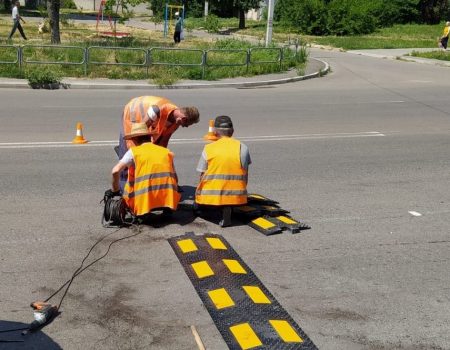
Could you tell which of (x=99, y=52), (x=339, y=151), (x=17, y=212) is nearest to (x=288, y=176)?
(x=339, y=151)

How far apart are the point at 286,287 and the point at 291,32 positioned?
4578cm

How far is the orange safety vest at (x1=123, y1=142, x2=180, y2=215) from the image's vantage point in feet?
22.0

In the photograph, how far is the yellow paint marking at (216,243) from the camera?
6.45 m

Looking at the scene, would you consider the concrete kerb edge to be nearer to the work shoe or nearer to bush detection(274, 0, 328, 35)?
the work shoe

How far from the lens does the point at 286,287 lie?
5633 mm

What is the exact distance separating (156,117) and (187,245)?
166 centimetres

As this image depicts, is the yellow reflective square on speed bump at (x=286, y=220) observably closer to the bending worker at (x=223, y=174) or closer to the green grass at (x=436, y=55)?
the bending worker at (x=223, y=174)

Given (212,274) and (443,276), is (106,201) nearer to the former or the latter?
(212,274)

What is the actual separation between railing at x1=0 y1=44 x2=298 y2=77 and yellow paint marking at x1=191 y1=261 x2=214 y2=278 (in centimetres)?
1537

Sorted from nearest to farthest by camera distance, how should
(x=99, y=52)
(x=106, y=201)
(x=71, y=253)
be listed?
1. (x=71, y=253)
2. (x=106, y=201)
3. (x=99, y=52)

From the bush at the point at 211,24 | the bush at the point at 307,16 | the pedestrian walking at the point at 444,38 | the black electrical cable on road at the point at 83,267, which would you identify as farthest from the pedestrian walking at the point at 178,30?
the black electrical cable on road at the point at 83,267

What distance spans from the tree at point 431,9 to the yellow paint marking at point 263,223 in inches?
2280

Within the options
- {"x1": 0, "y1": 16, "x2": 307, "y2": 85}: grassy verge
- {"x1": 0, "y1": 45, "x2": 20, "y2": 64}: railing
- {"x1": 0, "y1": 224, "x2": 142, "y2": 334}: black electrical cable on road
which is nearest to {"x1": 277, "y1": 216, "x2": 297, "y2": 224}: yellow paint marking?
{"x1": 0, "y1": 224, "x2": 142, "y2": 334}: black electrical cable on road

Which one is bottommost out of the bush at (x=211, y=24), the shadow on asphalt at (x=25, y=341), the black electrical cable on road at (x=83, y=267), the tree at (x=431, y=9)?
the shadow on asphalt at (x=25, y=341)
